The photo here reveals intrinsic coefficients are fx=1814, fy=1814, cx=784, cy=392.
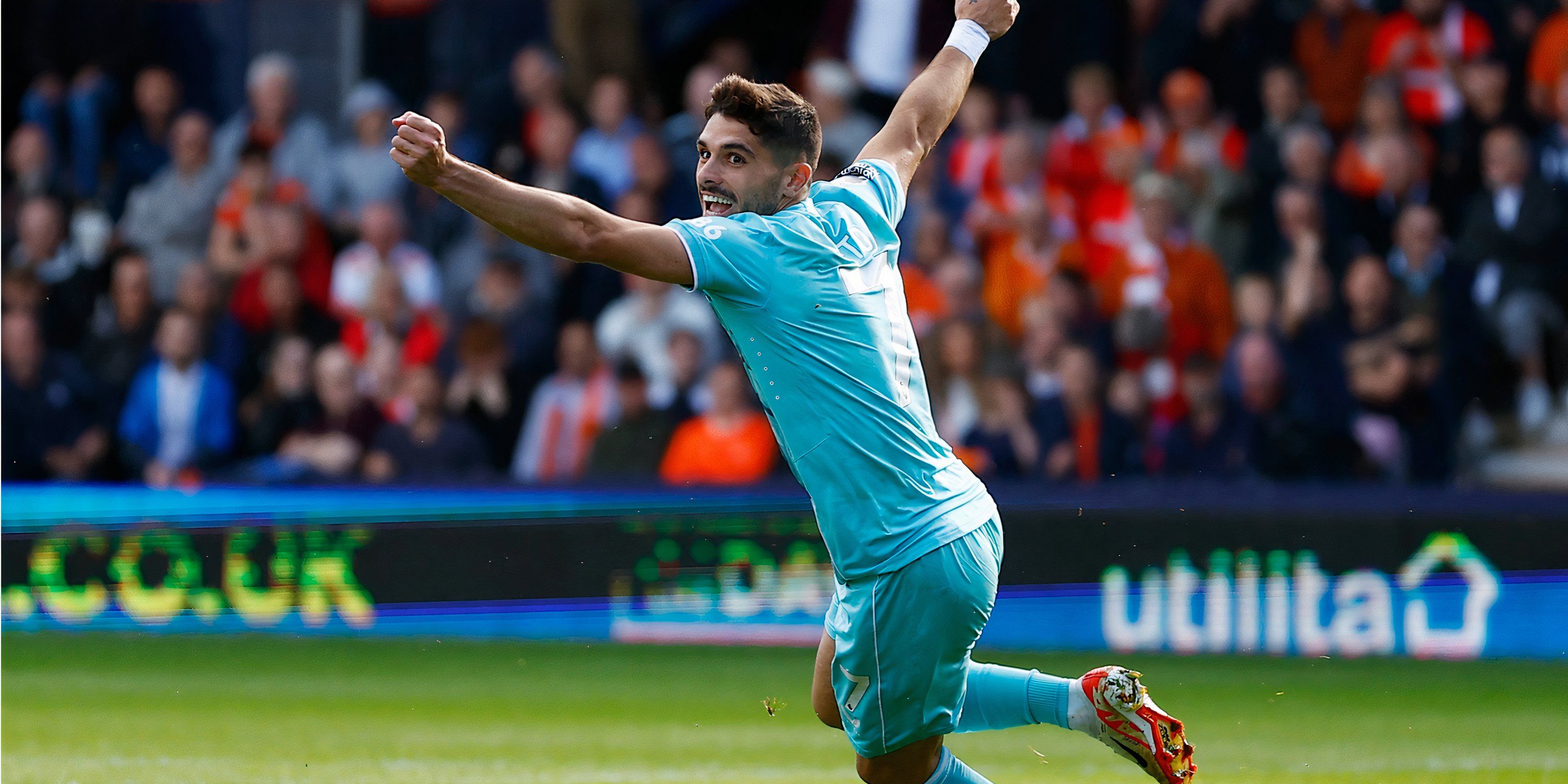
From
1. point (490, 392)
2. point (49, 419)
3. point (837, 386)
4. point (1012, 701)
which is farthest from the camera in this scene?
point (49, 419)

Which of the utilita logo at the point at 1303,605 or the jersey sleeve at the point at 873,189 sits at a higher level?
the jersey sleeve at the point at 873,189

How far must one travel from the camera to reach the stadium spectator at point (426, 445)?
37.0 feet

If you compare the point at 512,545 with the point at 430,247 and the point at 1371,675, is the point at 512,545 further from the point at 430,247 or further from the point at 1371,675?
the point at 1371,675

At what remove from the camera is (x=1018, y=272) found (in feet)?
37.8

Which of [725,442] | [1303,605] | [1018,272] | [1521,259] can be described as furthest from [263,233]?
[1521,259]

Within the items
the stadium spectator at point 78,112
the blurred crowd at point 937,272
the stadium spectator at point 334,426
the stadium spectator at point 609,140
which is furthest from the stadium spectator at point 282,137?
the stadium spectator at point 609,140

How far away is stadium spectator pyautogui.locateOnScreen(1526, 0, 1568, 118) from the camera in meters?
10.9

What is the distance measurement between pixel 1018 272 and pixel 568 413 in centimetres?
299

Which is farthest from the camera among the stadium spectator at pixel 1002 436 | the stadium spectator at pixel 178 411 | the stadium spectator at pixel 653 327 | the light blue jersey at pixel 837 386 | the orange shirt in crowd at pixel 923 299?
the stadium spectator at pixel 178 411

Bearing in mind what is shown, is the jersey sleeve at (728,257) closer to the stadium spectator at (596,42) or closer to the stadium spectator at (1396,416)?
the stadium spectator at (1396,416)

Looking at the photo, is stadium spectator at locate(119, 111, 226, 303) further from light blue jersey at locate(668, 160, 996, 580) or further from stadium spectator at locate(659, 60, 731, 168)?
light blue jersey at locate(668, 160, 996, 580)

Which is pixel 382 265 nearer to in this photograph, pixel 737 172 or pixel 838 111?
pixel 838 111

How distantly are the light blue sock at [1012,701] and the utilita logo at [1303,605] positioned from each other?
14.8 ft

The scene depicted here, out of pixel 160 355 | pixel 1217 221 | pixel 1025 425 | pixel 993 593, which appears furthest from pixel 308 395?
pixel 993 593
